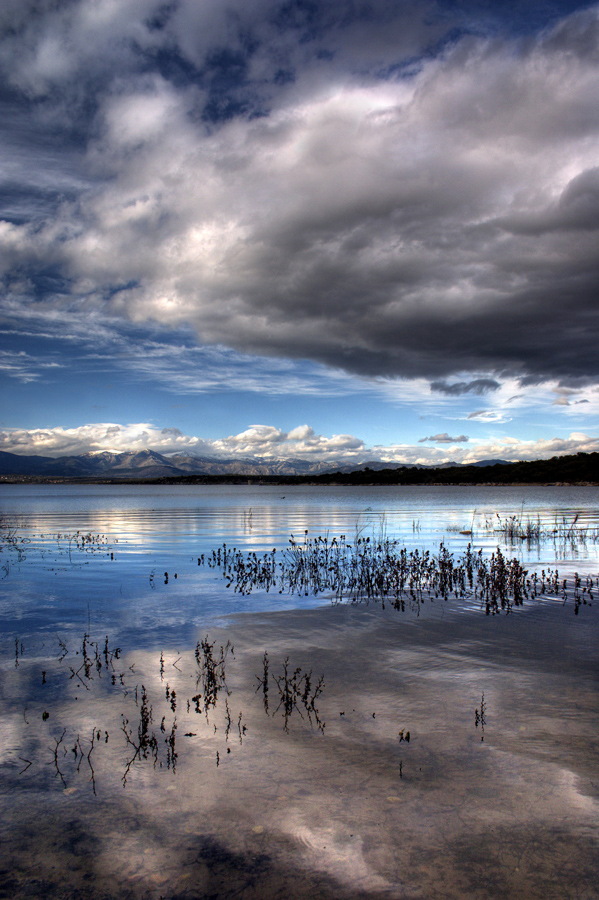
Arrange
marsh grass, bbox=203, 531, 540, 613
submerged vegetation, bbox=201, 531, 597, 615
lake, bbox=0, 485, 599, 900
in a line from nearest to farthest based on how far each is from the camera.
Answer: lake, bbox=0, 485, 599, 900 < submerged vegetation, bbox=201, 531, 597, 615 < marsh grass, bbox=203, 531, 540, 613

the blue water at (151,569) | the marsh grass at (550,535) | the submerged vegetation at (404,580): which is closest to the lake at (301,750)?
the blue water at (151,569)

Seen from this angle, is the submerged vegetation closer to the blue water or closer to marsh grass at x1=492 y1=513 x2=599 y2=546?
the blue water

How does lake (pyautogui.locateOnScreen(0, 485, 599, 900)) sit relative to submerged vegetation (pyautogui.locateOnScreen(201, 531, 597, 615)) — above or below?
above

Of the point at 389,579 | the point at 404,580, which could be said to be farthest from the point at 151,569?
the point at 404,580

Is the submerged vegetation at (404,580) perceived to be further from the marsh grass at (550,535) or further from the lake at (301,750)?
the marsh grass at (550,535)

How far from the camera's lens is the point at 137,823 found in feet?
18.1

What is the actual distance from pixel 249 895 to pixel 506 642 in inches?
349

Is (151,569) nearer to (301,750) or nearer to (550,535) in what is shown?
(301,750)

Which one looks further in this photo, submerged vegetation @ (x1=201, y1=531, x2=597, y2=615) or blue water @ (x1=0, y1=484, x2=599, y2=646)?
submerged vegetation @ (x1=201, y1=531, x2=597, y2=615)

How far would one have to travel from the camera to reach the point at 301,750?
700 cm

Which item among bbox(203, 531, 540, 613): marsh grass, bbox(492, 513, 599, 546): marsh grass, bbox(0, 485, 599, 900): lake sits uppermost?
bbox(0, 485, 599, 900): lake

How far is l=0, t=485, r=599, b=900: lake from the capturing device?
15.9 ft

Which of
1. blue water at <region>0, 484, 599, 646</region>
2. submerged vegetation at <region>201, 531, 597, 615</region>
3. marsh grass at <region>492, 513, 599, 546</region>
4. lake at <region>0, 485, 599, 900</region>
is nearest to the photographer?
lake at <region>0, 485, 599, 900</region>

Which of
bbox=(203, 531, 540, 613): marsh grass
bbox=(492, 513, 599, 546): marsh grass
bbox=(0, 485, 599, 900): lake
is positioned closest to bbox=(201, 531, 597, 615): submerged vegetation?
bbox=(203, 531, 540, 613): marsh grass
